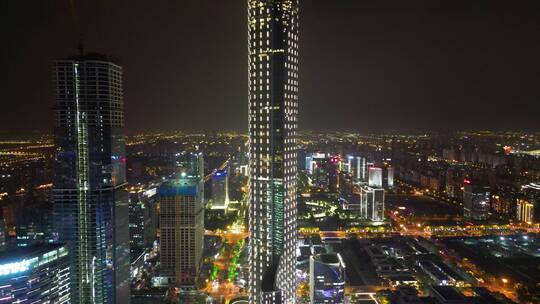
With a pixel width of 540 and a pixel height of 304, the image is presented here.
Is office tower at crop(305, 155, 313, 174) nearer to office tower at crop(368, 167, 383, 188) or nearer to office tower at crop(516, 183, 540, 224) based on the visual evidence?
office tower at crop(368, 167, 383, 188)

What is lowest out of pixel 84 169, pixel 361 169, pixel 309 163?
pixel 361 169

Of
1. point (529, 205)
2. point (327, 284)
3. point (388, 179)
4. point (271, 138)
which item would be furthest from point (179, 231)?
point (388, 179)

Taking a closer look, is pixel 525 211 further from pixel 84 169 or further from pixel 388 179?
pixel 84 169

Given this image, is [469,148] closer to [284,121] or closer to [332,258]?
[332,258]

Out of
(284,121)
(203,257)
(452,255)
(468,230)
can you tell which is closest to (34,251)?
(284,121)

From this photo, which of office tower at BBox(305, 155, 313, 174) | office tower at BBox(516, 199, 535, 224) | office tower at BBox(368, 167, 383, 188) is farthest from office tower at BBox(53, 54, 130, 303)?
office tower at BBox(305, 155, 313, 174)

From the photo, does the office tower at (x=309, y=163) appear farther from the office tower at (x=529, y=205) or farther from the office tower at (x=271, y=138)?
the office tower at (x=271, y=138)
